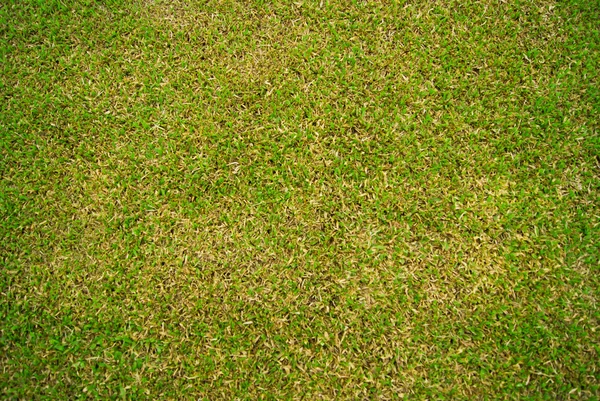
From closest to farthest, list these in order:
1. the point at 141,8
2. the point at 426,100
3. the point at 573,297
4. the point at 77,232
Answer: the point at 573,297
the point at 77,232
the point at 426,100
the point at 141,8

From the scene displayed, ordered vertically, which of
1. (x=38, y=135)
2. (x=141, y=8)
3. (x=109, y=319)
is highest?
(x=141, y=8)

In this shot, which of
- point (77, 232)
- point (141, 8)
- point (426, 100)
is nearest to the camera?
point (77, 232)

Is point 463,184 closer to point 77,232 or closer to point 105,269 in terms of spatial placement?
point 105,269

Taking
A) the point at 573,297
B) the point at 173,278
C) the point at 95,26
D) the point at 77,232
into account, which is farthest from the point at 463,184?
the point at 95,26

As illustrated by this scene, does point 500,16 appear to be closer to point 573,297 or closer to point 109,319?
point 573,297

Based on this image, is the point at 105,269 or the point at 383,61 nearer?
the point at 105,269

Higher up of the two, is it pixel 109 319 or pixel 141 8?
pixel 141 8

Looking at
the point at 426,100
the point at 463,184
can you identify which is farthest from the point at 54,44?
the point at 463,184
